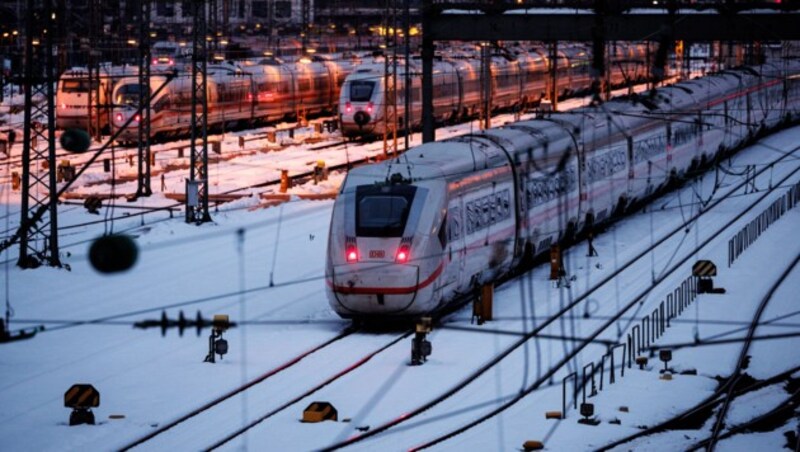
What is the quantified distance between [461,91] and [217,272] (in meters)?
28.1

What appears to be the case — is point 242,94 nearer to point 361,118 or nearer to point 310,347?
point 361,118

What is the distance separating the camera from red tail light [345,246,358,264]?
20312 millimetres

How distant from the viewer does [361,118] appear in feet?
156

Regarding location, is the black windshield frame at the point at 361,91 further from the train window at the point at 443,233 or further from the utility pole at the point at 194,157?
the train window at the point at 443,233

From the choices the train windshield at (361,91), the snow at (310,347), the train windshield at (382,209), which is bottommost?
the snow at (310,347)

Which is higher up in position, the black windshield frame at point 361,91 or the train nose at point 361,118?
the black windshield frame at point 361,91

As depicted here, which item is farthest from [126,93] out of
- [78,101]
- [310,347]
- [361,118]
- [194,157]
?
[310,347]

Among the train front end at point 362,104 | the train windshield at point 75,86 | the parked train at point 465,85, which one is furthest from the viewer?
the parked train at point 465,85

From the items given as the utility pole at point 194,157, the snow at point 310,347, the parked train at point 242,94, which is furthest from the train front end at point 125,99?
the snow at point 310,347

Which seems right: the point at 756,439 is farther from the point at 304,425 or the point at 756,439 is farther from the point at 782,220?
the point at 782,220

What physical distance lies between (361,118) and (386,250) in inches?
1083

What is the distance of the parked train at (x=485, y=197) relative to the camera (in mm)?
20359

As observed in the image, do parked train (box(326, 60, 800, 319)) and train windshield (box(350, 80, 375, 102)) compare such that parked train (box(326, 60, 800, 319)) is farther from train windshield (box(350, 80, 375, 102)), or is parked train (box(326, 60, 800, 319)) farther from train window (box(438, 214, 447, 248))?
train windshield (box(350, 80, 375, 102))

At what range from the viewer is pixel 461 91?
5309 centimetres
